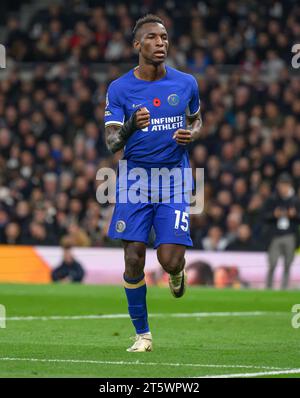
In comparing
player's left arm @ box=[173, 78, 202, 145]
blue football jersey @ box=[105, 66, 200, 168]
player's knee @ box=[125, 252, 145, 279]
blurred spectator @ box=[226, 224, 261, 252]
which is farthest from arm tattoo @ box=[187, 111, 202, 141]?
blurred spectator @ box=[226, 224, 261, 252]

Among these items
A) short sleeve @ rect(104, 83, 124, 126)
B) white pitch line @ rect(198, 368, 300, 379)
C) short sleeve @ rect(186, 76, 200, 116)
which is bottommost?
white pitch line @ rect(198, 368, 300, 379)

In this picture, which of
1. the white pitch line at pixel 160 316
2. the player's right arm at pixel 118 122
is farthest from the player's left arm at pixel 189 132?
the white pitch line at pixel 160 316

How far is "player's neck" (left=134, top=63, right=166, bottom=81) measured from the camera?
32.5ft

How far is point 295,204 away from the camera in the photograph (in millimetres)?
20781

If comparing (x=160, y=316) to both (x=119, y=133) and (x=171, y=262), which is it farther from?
(x=119, y=133)

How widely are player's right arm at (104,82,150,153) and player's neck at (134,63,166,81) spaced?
0.25m

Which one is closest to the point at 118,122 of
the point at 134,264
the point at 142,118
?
the point at 142,118

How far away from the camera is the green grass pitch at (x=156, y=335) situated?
27.4 ft

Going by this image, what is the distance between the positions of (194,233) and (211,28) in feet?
23.4

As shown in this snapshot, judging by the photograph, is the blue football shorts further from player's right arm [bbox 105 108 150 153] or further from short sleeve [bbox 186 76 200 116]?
short sleeve [bbox 186 76 200 116]

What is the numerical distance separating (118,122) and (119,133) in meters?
0.17
